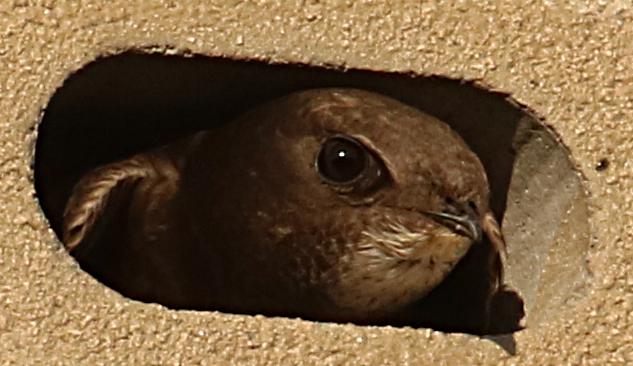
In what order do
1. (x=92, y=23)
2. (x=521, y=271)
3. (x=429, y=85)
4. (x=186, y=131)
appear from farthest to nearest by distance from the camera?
(x=186, y=131), (x=521, y=271), (x=429, y=85), (x=92, y=23)

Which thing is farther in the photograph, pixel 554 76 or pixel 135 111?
pixel 135 111

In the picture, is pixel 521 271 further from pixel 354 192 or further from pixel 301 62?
pixel 301 62

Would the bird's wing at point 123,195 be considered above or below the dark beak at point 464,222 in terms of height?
below

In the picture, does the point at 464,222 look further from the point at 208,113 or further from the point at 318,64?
the point at 208,113

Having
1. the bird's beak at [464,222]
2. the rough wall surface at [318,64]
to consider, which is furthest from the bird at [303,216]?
the rough wall surface at [318,64]

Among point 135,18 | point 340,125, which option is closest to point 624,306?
point 340,125

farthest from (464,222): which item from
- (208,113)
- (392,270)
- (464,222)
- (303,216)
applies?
(208,113)

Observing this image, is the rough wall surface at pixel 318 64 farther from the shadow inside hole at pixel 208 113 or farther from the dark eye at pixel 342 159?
the dark eye at pixel 342 159
